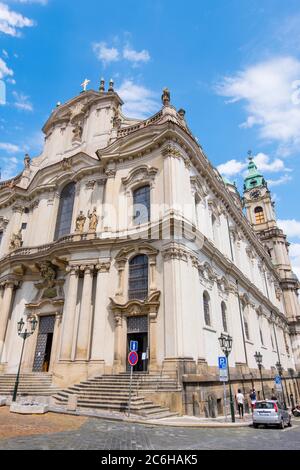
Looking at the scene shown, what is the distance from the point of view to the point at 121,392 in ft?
51.3

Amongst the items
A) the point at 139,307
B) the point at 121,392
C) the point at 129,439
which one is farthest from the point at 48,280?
the point at 129,439

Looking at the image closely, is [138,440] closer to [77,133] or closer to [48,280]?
[48,280]

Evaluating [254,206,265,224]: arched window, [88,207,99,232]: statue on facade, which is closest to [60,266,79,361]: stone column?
[88,207,99,232]: statue on facade

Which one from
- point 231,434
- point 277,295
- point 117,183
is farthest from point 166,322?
point 277,295

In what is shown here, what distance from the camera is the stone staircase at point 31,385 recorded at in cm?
1846

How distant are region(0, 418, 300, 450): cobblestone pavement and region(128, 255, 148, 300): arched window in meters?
9.19

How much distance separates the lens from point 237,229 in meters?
35.6

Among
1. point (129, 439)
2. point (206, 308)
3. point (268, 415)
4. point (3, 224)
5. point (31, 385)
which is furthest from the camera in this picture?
point (3, 224)

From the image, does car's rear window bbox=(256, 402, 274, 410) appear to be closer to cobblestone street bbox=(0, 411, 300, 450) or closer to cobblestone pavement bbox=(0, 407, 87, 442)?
cobblestone street bbox=(0, 411, 300, 450)

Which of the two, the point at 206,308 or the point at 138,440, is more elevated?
the point at 206,308

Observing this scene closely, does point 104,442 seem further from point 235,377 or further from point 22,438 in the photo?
point 235,377

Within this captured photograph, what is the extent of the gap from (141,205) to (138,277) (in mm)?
5841

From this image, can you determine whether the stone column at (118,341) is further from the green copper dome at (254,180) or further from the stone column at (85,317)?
the green copper dome at (254,180)

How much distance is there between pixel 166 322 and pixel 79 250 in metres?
8.41
